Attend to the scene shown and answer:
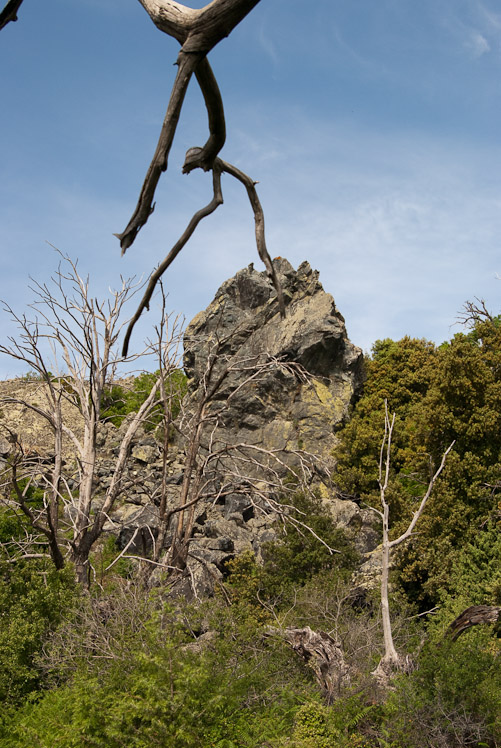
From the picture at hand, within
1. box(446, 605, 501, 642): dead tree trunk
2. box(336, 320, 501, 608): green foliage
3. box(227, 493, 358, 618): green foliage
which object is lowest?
box(227, 493, 358, 618): green foliage

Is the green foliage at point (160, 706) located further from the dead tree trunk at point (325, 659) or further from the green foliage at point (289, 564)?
the green foliage at point (289, 564)

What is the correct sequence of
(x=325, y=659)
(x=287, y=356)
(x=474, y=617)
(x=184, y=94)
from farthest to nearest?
(x=287, y=356), (x=474, y=617), (x=325, y=659), (x=184, y=94)

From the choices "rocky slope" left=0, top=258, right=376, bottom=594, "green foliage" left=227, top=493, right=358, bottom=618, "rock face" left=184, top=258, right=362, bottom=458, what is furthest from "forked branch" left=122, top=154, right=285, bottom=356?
"rock face" left=184, top=258, right=362, bottom=458

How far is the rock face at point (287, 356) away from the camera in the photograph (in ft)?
95.6

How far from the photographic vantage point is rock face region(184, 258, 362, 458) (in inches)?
1147

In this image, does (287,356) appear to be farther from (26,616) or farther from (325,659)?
(26,616)

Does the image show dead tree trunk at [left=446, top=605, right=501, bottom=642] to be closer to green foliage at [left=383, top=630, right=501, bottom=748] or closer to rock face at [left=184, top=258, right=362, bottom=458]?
green foliage at [left=383, top=630, right=501, bottom=748]

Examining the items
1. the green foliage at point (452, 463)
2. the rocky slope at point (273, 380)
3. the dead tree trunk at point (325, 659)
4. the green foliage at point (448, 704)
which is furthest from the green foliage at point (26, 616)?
the rocky slope at point (273, 380)

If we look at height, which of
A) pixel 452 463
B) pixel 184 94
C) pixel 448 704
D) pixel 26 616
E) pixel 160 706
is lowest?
pixel 448 704

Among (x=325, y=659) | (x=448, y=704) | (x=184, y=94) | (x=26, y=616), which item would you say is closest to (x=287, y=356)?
(x=325, y=659)

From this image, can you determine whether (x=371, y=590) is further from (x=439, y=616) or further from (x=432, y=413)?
(x=432, y=413)

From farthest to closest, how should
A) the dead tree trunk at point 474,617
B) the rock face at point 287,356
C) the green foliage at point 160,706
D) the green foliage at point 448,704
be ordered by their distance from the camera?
the rock face at point 287,356
the dead tree trunk at point 474,617
the green foliage at point 448,704
the green foliage at point 160,706

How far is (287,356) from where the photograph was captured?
99.7ft

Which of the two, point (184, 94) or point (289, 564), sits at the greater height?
point (184, 94)
